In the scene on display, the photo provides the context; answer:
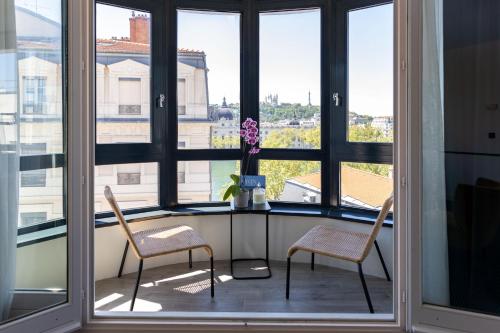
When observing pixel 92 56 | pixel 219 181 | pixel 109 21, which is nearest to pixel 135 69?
pixel 109 21

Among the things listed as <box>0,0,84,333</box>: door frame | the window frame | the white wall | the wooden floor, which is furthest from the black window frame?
<box>0,0,84,333</box>: door frame

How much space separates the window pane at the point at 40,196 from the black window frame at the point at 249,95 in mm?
1598

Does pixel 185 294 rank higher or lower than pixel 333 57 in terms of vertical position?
lower

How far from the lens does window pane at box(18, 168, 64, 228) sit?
1.95 meters

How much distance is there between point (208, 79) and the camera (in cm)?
395

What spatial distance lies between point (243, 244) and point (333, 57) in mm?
1873

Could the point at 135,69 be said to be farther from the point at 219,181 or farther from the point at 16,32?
the point at 16,32

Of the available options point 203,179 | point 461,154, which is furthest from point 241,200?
point 461,154

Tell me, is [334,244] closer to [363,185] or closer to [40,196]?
[363,185]

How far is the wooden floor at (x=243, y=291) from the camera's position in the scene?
111 inches

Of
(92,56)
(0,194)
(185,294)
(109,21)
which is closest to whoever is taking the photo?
(0,194)

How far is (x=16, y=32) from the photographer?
74.8 inches

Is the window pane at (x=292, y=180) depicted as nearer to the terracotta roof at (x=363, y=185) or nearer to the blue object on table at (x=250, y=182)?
the terracotta roof at (x=363, y=185)

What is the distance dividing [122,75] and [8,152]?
1.88 m
